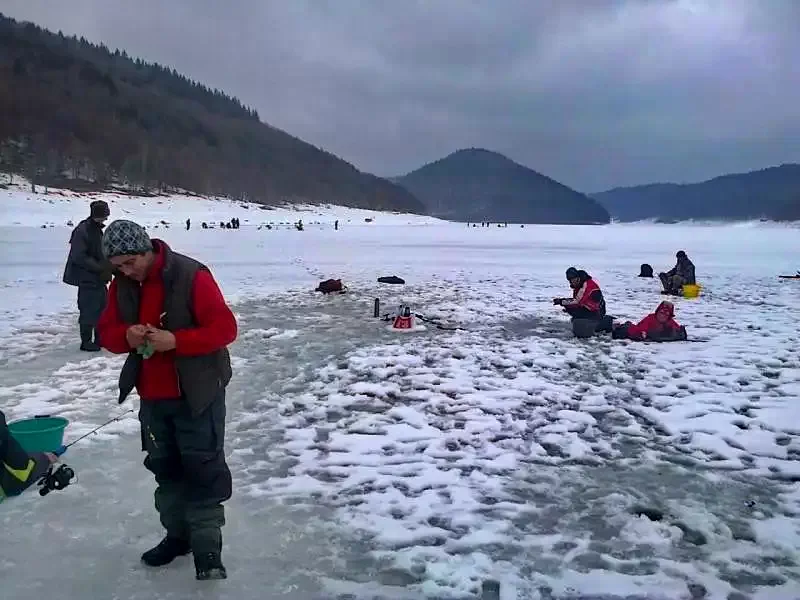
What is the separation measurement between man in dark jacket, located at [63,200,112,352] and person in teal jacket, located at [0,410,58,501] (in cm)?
355

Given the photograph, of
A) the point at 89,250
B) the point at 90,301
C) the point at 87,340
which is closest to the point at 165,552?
the point at 89,250

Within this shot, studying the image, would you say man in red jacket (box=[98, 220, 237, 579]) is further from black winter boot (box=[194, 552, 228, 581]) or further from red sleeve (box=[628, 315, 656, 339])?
red sleeve (box=[628, 315, 656, 339])

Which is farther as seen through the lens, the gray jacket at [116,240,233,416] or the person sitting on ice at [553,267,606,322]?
the person sitting on ice at [553,267,606,322]

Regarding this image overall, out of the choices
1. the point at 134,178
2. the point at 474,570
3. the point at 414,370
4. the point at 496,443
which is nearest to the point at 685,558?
the point at 474,570

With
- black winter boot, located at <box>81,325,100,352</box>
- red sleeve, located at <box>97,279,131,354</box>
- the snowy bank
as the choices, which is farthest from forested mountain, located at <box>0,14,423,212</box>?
red sleeve, located at <box>97,279,131,354</box>

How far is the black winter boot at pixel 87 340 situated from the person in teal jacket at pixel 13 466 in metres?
4.24

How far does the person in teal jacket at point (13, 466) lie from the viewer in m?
3.32

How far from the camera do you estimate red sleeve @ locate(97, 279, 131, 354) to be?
294cm

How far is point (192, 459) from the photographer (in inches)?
120

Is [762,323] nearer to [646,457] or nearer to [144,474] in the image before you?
[646,457]

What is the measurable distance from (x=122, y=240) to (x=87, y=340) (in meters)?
5.86

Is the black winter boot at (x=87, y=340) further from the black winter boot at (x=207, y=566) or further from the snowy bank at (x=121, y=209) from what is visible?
the snowy bank at (x=121, y=209)

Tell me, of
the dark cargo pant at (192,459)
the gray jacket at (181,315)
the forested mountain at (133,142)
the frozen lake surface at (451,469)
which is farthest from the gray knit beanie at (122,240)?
the forested mountain at (133,142)

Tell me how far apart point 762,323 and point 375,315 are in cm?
698
